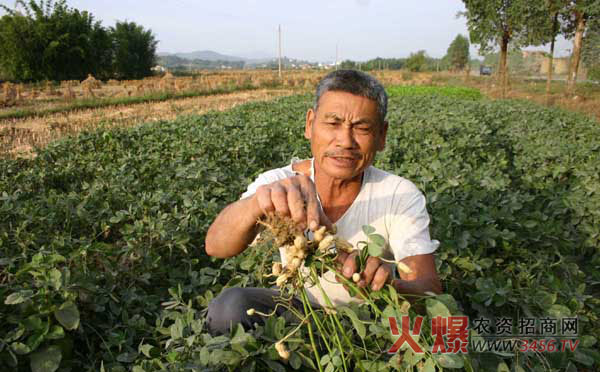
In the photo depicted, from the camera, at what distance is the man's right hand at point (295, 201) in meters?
1.10

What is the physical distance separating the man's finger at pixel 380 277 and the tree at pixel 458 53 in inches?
2415

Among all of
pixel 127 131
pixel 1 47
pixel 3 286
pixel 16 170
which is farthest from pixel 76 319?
pixel 1 47

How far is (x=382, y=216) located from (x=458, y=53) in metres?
67.6

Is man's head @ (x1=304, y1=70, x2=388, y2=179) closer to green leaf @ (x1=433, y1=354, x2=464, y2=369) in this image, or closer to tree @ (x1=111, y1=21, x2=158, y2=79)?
green leaf @ (x1=433, y1=354, x2=464, y2=369)

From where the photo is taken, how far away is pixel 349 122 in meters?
1.50

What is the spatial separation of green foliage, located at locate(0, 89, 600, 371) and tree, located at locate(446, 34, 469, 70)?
5861cm

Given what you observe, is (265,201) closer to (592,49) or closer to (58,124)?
(58,124)

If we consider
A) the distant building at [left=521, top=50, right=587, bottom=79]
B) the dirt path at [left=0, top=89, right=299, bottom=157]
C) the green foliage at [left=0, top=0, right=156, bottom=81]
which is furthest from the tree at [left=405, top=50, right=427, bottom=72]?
the dirt path at [left=0, top=89, right=299, bottom=157]

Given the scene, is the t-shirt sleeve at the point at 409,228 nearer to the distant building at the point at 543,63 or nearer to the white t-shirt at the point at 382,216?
the white t-shirt at the point at 382,216

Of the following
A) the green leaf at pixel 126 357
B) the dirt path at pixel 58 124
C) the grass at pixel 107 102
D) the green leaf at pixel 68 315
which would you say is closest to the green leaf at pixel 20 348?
the green leaf at pixel 68 315

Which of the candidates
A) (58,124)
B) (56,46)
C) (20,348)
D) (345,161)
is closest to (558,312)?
(345,161)

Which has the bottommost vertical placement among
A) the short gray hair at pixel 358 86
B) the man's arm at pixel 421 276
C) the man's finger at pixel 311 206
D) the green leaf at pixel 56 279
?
the green leaf at pixel 56 279

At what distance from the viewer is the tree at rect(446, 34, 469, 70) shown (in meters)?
57.3

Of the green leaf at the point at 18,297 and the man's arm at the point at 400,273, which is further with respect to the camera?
the green leaf at the point at 18,297
